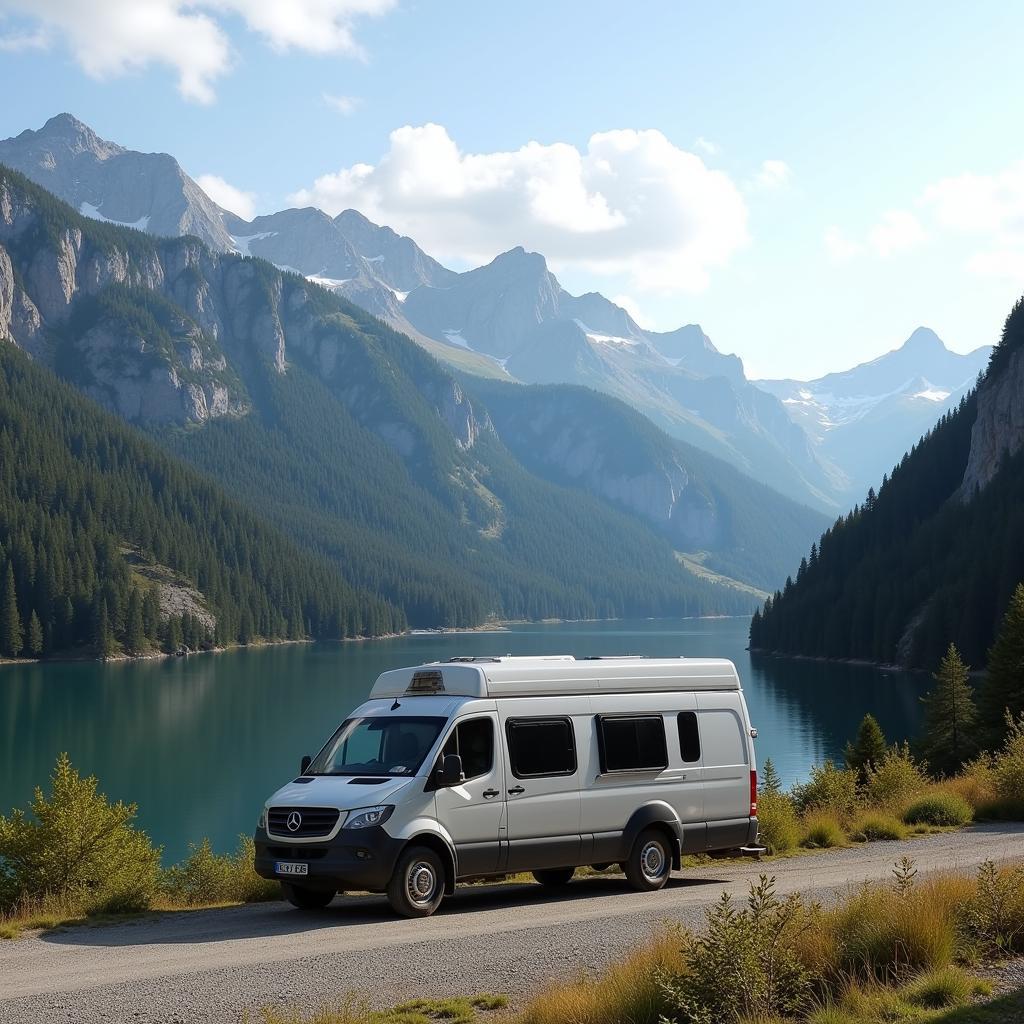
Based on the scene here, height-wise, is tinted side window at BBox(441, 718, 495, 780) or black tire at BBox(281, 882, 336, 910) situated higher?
tinted side window at BBox(441, 718, 495, 780)

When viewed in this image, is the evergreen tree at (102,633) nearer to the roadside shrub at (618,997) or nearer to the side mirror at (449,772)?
the side mirror at (449,772)

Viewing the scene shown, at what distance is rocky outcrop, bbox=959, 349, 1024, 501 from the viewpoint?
151 metres

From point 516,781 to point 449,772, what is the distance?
4.81 feet

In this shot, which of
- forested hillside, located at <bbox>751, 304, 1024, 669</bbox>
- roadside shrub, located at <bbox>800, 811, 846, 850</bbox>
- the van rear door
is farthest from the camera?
forested hillside, located at <bbox>751, 304, 1024, 669</bbox>

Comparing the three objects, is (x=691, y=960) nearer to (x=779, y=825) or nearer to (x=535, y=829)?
(x=535, y=829)

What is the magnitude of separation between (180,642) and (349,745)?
16435 cm

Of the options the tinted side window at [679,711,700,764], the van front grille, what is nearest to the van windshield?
the van front grille

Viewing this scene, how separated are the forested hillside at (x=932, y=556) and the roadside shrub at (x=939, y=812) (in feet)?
306

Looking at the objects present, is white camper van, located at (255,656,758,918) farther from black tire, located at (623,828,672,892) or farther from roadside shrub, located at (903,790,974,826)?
roadside shrub, located at (903,790,974,826)

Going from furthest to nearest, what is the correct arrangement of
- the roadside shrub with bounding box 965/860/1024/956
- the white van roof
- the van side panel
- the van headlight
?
the van side panel < the white van roof < the van headlight < the roadside shrub with bounding box 965/860/1024/956

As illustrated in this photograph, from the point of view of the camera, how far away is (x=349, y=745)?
1828 cm

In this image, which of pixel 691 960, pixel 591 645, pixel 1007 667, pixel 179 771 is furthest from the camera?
pixel 591 645

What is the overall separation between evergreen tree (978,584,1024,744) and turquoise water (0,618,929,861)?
20000mm

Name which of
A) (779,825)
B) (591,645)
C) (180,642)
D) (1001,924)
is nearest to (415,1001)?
(1001,924)
